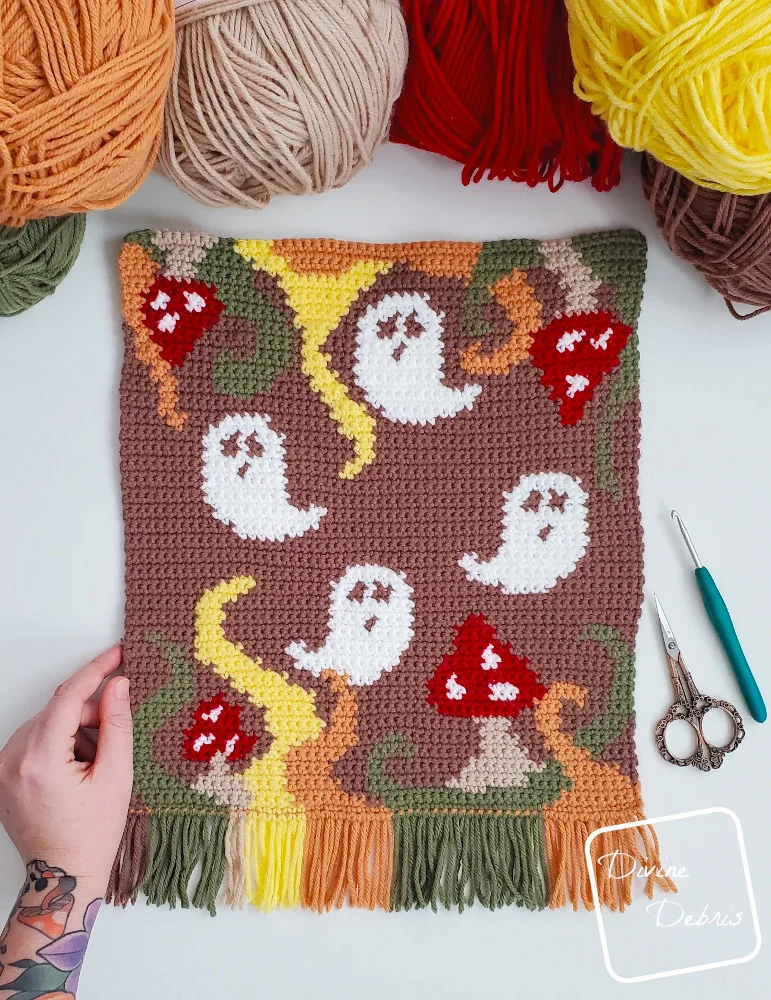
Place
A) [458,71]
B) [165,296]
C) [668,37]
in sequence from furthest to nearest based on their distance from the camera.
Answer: [165,296] → [458,71] → [668,37]

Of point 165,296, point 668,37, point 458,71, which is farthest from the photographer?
point 165,296

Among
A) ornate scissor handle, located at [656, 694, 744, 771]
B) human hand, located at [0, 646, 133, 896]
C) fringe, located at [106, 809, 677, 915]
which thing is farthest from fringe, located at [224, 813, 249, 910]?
ornate scissor handle, located at [656, 694, 744, 771]

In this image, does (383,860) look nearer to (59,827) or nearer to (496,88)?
(59,827)

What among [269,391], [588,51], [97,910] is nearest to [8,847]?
[97,910]

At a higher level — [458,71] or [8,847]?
[458,71]

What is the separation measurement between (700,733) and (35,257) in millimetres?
844

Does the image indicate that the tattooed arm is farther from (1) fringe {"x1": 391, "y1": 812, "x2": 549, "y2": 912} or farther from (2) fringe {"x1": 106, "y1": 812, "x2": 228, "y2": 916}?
(1) fringe {"x1": 391, "y1": 812, "x2": 549, "y2": 912}

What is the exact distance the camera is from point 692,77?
0.67 meters

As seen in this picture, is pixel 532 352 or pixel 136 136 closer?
pixel 136 136

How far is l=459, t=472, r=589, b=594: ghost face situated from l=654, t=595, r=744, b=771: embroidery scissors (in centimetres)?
12

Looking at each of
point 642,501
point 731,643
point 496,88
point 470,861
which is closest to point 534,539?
point 642,501

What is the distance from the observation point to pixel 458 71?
0.81 m

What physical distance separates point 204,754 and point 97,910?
0.18 meters

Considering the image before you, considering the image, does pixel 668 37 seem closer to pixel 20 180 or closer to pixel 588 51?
pixel 588 51
